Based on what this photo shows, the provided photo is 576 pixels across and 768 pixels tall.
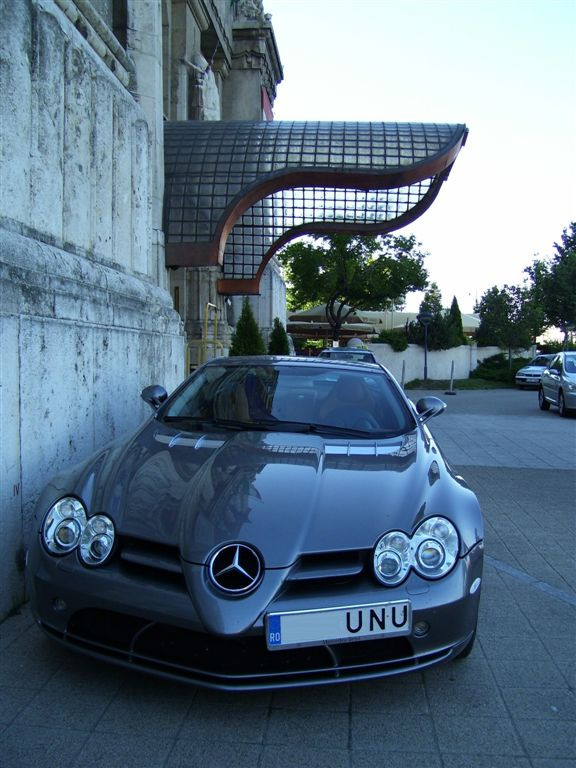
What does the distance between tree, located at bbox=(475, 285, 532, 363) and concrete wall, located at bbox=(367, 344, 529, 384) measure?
2.66m

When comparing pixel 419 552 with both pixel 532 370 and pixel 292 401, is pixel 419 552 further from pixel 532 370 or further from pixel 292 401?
pixel 532 370

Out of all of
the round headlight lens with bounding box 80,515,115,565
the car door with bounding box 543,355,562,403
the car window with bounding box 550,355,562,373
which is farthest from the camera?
the car window with bounding box 550,355,562,373

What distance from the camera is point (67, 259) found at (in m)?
5.21

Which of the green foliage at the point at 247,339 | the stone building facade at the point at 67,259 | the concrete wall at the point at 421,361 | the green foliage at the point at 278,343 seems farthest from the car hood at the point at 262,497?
the concrete wall at the point at 421,361

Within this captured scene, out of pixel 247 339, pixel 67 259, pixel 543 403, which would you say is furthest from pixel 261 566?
pixel 543 403

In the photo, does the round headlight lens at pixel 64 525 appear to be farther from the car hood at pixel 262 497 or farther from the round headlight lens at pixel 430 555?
the round headlight lens at pixel 430 555

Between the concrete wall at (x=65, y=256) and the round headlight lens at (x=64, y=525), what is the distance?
2.93 ft

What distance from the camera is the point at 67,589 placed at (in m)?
2.99

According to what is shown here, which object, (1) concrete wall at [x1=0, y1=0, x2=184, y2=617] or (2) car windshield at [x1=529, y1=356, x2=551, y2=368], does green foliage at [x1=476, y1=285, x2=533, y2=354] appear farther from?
(1) concrete wall at [x1=0, y1=0, x2=184, y2=617]

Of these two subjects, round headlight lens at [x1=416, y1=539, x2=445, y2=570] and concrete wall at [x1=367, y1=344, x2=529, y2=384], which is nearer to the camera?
round headlight lens at [x1=416, y1=539, x2=445, y2=570]

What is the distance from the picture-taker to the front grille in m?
2.77

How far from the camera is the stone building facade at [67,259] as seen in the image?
13.9 feet

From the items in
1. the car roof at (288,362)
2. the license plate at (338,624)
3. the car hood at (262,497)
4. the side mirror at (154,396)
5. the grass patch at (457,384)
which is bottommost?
the grass patch at (457,384)

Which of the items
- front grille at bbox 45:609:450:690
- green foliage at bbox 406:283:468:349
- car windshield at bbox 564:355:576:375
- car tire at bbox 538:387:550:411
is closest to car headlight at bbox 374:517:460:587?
front grille at bbox 45:609:450:690
